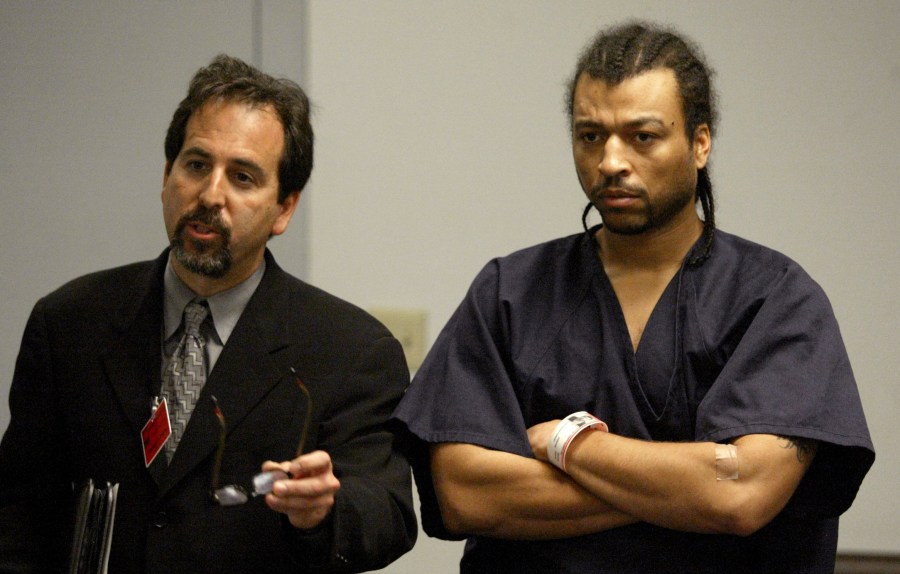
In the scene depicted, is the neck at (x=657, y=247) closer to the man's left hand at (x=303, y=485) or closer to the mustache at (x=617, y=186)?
the mustache at (x=617, y=186)

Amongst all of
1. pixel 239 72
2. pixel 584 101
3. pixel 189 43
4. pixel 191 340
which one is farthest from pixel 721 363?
pixel 189 43

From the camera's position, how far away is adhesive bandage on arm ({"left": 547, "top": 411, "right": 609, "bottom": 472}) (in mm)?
1515

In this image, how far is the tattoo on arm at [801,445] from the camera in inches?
58.0

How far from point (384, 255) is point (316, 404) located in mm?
734

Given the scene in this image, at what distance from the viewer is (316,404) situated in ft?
5.38

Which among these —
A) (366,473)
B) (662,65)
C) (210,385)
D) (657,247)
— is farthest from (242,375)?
(662,65)

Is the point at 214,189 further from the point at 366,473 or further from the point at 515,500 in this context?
the point at 515,500

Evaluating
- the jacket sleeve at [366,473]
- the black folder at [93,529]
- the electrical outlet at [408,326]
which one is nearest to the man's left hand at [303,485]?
the jacket sleeve at [366,473]

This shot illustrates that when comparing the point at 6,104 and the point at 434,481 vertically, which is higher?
the point at 6,104

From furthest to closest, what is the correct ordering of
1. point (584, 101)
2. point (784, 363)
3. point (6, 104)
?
point (6, 104)
point (584, 101)
point (784, 363)

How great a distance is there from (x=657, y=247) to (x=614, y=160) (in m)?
0.19

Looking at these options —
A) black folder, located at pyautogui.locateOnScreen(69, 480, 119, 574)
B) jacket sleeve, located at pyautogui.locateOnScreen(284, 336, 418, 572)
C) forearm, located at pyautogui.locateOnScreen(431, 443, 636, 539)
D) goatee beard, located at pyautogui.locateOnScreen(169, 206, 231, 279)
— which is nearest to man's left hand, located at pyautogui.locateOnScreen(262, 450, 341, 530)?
jacket sleeve, located at pyautogui.locateOnScreen(284, 336, 418, 572)

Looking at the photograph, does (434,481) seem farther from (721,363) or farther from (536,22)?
(536,22)

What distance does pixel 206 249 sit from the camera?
1.69 m
